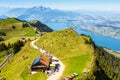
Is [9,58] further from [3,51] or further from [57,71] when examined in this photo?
[57,71]

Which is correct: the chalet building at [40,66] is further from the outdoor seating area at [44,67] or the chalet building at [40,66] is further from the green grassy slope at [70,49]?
the green grassy slope at [70,49]

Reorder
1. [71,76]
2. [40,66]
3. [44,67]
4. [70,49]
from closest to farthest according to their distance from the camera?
[71,76] → [44,67] → [40,66] → [70,49]

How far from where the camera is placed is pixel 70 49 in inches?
4665

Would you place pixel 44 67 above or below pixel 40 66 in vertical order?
below

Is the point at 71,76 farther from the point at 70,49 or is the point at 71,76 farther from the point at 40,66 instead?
the point at 70,49

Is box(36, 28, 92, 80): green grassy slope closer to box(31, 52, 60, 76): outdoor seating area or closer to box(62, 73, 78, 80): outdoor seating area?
box(62, 73, 78, 80): outdoor seating area

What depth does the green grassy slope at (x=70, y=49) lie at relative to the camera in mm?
97150

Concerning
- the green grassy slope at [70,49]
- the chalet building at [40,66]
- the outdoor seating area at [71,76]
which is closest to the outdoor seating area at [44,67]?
the chalet building at [40,66]

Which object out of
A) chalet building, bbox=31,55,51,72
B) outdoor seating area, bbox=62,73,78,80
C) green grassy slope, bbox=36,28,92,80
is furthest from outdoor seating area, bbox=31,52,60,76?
outdoor seating area, bbox=62,73,78,80

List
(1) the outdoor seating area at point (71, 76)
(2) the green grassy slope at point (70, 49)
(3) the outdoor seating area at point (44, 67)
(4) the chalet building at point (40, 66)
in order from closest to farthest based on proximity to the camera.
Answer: (1) the outdoor seating area at point (71, 76)
(3) the outdoor seating area at point (44, 67)
(4) the chalet building at point (40, 66)
(2) the green grassy slope at point (70, 49)

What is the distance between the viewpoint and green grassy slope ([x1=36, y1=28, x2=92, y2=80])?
97150 mm

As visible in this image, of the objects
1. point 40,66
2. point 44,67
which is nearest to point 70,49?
point 44,67

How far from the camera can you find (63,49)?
119 metres

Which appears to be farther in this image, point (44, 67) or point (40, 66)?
point (40, 66)
